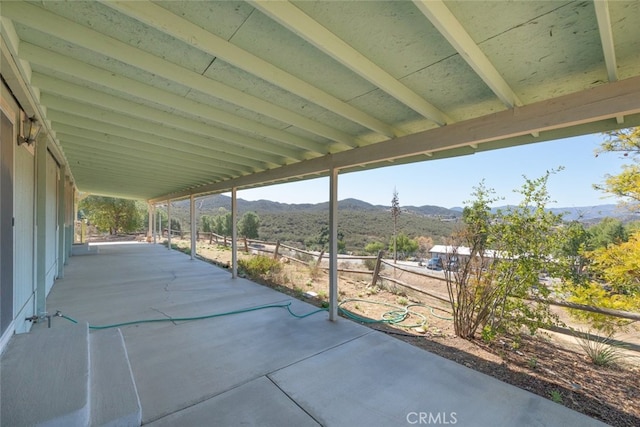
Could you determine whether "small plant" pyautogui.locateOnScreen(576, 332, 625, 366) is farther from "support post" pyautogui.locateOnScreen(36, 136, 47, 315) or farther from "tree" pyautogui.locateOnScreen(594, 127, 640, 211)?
"support post" pyautogui.locateOnScreen(36, 136, 47, 315)

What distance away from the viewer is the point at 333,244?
4.12 m

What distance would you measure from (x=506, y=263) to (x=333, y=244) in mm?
2202

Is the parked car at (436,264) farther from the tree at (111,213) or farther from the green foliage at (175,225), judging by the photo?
the green foliage at (175,225)

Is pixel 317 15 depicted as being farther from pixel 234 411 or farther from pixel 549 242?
pixel 549 242

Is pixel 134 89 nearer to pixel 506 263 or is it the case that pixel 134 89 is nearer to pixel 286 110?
pixel 286 110

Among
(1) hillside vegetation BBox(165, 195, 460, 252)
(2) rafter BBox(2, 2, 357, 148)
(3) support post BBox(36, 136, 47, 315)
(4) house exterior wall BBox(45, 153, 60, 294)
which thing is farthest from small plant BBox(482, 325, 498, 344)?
(1) hillside vegetation BBox(165, 195, 460, 252)

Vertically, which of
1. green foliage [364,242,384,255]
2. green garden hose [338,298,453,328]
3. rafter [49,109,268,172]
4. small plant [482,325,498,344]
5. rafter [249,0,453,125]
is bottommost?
green foliage [364,242,384,255]

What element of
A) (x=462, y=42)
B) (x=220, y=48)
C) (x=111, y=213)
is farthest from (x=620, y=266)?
(x=111, y=213)

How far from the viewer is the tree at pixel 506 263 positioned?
3074mm

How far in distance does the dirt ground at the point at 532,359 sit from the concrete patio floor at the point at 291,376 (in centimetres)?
25

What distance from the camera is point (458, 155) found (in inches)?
126

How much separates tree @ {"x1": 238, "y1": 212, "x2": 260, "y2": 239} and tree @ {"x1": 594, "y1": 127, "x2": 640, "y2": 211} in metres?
26.6

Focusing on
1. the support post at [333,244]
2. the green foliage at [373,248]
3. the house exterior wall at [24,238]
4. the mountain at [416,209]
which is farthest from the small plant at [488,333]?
the green foliage at [373,248]

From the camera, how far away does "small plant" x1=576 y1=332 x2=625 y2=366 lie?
294 centimetres
